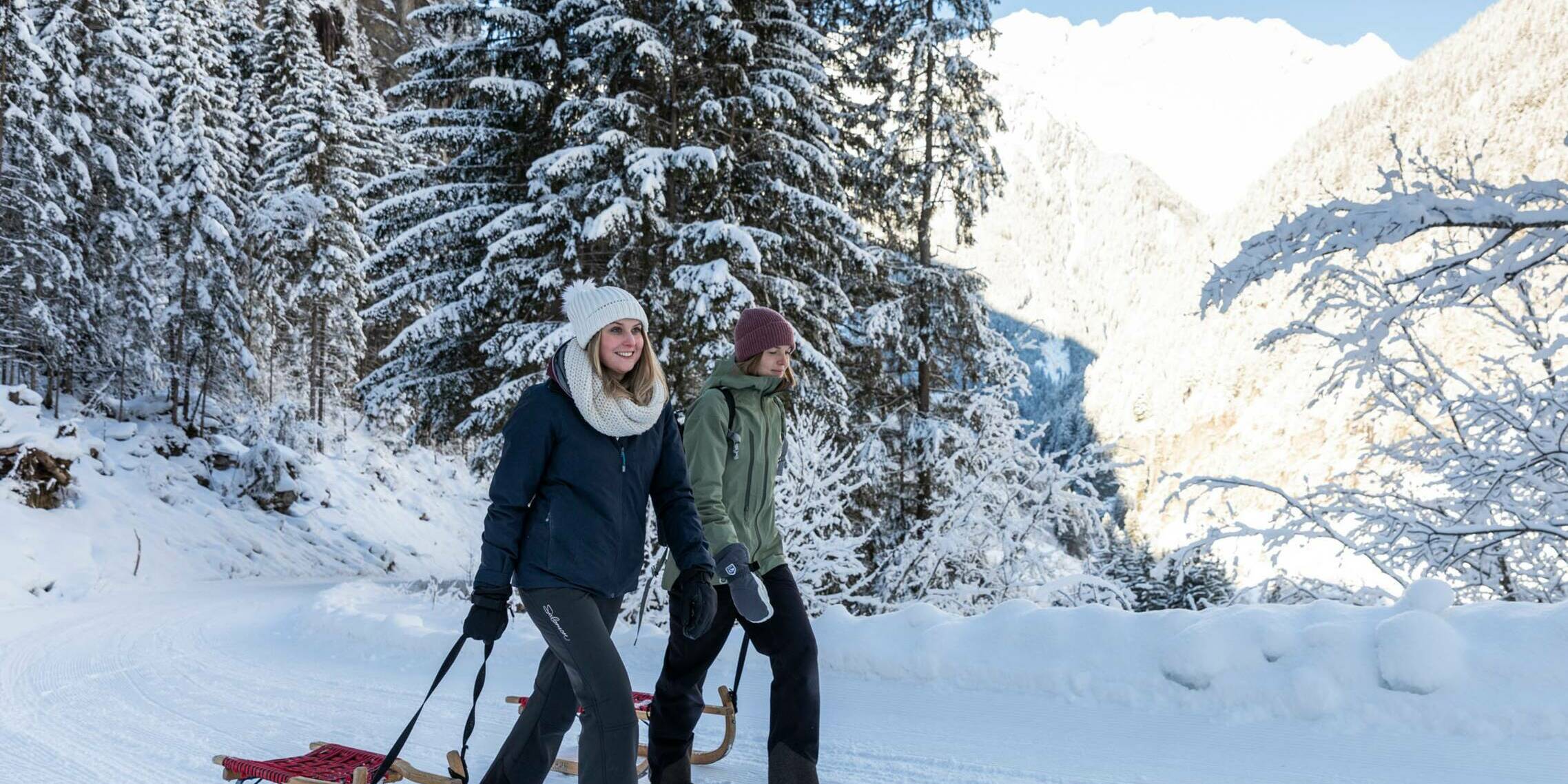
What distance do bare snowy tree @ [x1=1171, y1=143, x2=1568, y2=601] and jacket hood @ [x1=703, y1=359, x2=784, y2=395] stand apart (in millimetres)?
2843

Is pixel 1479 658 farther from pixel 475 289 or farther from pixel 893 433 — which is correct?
pixel 475 289

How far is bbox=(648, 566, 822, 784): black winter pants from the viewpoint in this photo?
3230 millimetres

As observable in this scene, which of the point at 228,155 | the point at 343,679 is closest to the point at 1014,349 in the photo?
the point at 343,679

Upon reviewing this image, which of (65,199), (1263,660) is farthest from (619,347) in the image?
(65,199)

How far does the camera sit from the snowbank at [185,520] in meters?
13.1

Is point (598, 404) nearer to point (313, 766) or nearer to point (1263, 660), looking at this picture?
point (313, 766)

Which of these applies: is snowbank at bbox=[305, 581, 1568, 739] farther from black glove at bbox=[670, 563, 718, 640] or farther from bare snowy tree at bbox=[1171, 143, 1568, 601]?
black glove at bbox=[670, 563, 718, 640]

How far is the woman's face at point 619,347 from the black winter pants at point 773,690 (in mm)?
936

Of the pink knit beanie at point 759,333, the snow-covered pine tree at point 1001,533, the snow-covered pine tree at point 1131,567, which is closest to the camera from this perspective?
the pink knit beanie at point 759,333

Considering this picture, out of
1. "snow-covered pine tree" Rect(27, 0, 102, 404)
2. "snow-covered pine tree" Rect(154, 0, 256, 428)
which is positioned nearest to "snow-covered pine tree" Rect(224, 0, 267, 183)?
"snow-covered pine tree" Rect(154, 0, 256, 428)

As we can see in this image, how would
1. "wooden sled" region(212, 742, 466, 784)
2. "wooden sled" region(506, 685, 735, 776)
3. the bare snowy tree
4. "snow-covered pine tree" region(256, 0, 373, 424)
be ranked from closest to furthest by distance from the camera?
"wooden sled" region(212, 742, 466, 784) < "wooden sled" region(506, 685, 735, 776) < the bare snowy tree < "snow-covered pine tree" region(256, 0, 373, 424)

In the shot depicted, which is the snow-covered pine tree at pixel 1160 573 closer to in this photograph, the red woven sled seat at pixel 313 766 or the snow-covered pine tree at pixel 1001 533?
the snow-covered pine tree at pixel 1001 533

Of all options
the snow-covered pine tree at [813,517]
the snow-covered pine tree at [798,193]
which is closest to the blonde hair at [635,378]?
the snow-covered pine tree at [813,517]

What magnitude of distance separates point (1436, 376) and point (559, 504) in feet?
23.1
